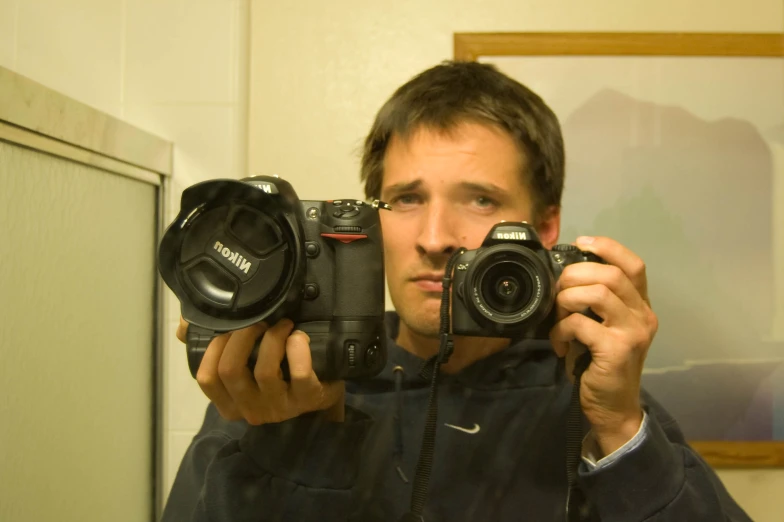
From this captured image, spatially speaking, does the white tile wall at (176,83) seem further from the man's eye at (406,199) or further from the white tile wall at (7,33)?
the man's eye at (406,199)

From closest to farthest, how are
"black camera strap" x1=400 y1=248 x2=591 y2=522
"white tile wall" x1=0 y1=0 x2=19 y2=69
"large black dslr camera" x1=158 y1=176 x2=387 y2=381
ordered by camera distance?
"large black dslr camera" x1=158 y1=176 x2=387 y2=381, "black camera strap" x1=400 y1=248 x2=591 y2=522, "white tile wall" x1=0 y1=0 x2=19 y2=69

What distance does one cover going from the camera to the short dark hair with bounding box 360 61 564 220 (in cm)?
74

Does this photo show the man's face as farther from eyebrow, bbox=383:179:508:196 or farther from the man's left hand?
the man's left hand

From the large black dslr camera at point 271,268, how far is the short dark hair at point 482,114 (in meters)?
0.28

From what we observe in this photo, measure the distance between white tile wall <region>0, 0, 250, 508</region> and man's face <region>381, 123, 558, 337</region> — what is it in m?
0.38

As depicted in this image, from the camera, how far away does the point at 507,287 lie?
1.84ft

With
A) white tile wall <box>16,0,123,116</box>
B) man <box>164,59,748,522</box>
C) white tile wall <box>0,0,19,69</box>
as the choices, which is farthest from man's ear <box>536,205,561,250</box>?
white tile wall <box>0,0,19,69</box>

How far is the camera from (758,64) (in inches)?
36.9

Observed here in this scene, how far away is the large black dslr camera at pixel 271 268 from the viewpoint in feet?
1.54

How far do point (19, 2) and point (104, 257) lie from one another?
1.59 feet

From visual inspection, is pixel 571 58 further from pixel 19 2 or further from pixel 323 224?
pixel 19 2

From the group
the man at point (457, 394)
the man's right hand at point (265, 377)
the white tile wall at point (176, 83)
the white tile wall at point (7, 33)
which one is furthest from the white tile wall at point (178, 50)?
the man's right hand at point (265, 377)

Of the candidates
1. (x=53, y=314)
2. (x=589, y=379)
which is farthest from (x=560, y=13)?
(x=53, y=314)

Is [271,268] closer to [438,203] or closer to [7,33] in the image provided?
[438,203]
